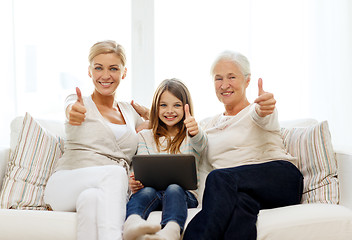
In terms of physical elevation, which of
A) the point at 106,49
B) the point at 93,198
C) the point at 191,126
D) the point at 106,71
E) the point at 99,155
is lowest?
the point at 93,198

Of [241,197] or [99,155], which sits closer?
[241,197]

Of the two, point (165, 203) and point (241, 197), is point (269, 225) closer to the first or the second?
point (241, 197)

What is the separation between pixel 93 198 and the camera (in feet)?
5.79

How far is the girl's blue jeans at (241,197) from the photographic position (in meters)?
1.72

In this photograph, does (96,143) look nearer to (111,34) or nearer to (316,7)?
(111,34)

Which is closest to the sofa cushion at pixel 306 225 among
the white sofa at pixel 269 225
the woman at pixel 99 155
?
the white sofa at pixel 269 225

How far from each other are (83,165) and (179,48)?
4.80 feet

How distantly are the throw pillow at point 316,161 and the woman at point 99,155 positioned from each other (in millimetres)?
869

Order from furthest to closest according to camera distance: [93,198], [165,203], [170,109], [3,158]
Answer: [170,109]
[3,158]
[165,203]
[93,198]

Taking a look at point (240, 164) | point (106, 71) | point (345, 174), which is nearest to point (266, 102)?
point (240, 164)

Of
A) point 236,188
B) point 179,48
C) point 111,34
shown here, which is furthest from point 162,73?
point 236,188

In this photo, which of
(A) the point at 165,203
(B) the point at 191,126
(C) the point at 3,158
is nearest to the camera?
(A) the point at 165,203

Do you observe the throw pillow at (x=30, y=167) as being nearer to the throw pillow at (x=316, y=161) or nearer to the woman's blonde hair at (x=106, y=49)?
the woman's blonde hair at (x=106, y=49)

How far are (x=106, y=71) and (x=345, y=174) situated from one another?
1327 millimetres
